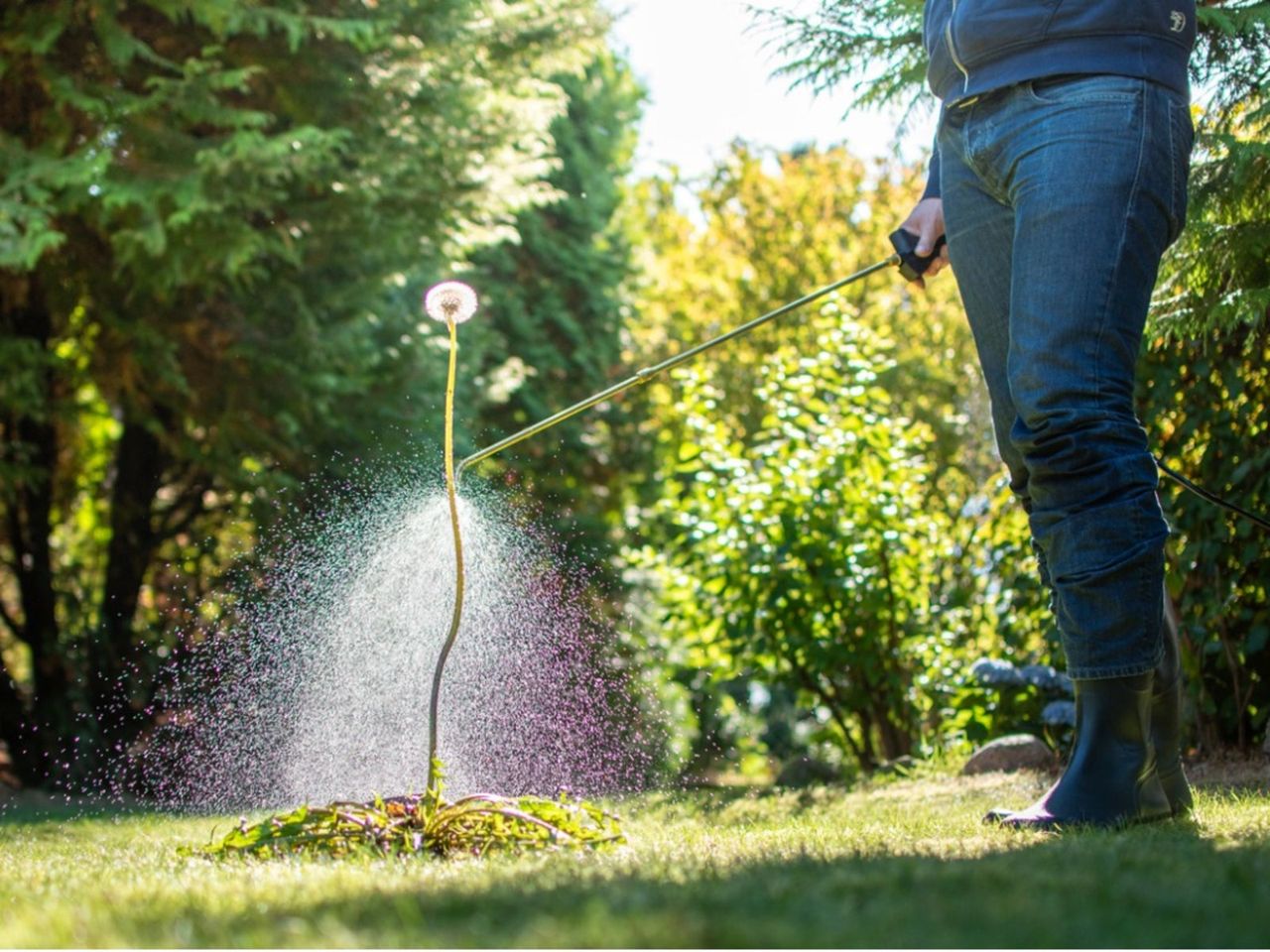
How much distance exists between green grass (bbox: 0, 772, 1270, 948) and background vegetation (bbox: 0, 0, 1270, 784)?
1.78 m

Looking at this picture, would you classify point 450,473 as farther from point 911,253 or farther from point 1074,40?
A: point 1074,40

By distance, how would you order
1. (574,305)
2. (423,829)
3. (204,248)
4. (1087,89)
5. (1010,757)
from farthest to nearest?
(574,305) → (204,248) → (1010,757) → (1087,89) → (423,829)

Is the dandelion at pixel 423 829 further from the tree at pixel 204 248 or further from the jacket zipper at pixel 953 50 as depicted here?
the tree at pixel 204 248

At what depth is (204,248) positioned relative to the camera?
521 cm

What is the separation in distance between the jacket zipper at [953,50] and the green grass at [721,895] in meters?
1.28

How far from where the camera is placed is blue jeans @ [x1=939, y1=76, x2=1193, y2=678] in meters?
2.09

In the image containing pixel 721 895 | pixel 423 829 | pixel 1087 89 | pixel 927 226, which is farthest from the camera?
pixel 927 226

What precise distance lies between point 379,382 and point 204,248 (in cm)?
140

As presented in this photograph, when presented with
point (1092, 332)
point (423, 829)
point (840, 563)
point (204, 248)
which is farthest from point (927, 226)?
point (204, 248)

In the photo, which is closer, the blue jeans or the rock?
the blue jeans

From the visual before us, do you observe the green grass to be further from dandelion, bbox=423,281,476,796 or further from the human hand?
the human hand

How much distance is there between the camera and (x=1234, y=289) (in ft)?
10.5

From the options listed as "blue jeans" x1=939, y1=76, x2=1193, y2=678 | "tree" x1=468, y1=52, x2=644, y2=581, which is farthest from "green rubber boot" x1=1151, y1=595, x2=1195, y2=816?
"tree" x1=468, y1=52, x2=644, y2=581

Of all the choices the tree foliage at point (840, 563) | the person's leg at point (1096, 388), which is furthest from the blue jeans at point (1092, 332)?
the tree foliage at point (840, 563)
